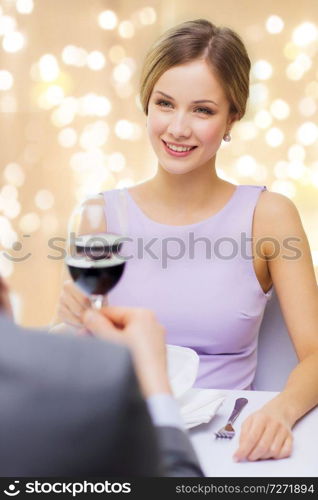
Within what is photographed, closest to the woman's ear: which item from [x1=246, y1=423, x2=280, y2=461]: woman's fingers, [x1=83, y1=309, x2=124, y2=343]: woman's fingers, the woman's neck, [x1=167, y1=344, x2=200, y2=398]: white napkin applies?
the woman's neck

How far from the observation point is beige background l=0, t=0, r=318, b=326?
322 centimetres

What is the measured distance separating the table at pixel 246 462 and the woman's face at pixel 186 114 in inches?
25.0

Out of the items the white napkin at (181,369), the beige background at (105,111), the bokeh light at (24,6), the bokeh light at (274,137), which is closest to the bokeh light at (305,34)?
the beige background at (105,111)

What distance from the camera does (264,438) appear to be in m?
1.05

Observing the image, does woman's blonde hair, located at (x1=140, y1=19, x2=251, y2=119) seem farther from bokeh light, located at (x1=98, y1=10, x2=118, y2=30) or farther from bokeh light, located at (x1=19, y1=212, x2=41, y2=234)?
bokeh light, located at (x1=19, y1=212, x2=41, y2=234)

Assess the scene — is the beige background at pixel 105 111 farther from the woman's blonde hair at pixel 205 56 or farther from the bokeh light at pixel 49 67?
the woman's blonde hair at pixel 205 56

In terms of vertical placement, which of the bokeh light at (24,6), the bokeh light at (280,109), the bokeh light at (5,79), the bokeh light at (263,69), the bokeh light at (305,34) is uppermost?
the bokeh light at (24,6)

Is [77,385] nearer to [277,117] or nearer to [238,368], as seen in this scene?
[238,368]

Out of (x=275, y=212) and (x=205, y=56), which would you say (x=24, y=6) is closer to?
(x=205, y=56)

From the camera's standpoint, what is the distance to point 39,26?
3363 millimetres

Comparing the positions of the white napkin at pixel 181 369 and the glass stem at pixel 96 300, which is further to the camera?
the white napkin at pixel 181 369

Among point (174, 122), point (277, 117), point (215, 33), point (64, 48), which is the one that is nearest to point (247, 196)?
point (174, 122)

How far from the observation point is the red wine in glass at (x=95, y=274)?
106 centimetres

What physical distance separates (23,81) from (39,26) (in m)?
0.26
